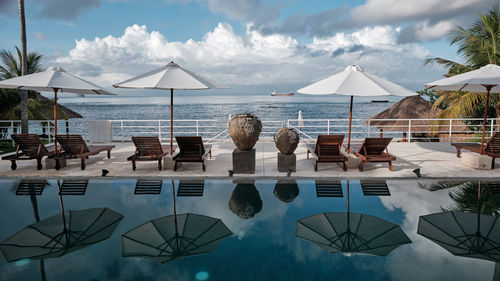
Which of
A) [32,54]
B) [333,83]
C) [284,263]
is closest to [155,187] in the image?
[284,263]

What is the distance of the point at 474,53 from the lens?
511 inches

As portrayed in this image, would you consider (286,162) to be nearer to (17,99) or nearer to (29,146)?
(29,146)

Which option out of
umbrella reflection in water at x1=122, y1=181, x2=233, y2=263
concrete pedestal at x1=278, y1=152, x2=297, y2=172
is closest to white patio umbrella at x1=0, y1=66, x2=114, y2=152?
umbrella reflection in water at x1=122, y1=181, x2=233, y2=263

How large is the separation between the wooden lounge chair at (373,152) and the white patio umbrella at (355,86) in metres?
0.51

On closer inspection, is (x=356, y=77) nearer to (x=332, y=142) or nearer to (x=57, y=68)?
(x=332, y=142)

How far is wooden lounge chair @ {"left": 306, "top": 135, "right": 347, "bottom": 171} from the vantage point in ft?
22.6

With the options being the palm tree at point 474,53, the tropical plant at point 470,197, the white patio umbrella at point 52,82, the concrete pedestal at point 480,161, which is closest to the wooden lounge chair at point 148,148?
the white patio umbrella at point 52,82

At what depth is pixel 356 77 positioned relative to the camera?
23.2 feet

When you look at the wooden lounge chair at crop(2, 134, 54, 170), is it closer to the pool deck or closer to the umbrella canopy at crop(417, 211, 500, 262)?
the pool deck

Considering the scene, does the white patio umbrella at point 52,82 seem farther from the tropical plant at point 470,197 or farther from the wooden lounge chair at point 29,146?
the tropical plant at point 470,197

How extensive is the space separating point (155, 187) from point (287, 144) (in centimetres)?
298

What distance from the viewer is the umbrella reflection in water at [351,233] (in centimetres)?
394

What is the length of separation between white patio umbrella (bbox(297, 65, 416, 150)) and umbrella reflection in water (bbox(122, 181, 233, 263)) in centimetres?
376

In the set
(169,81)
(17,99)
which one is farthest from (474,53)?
(17,99)
